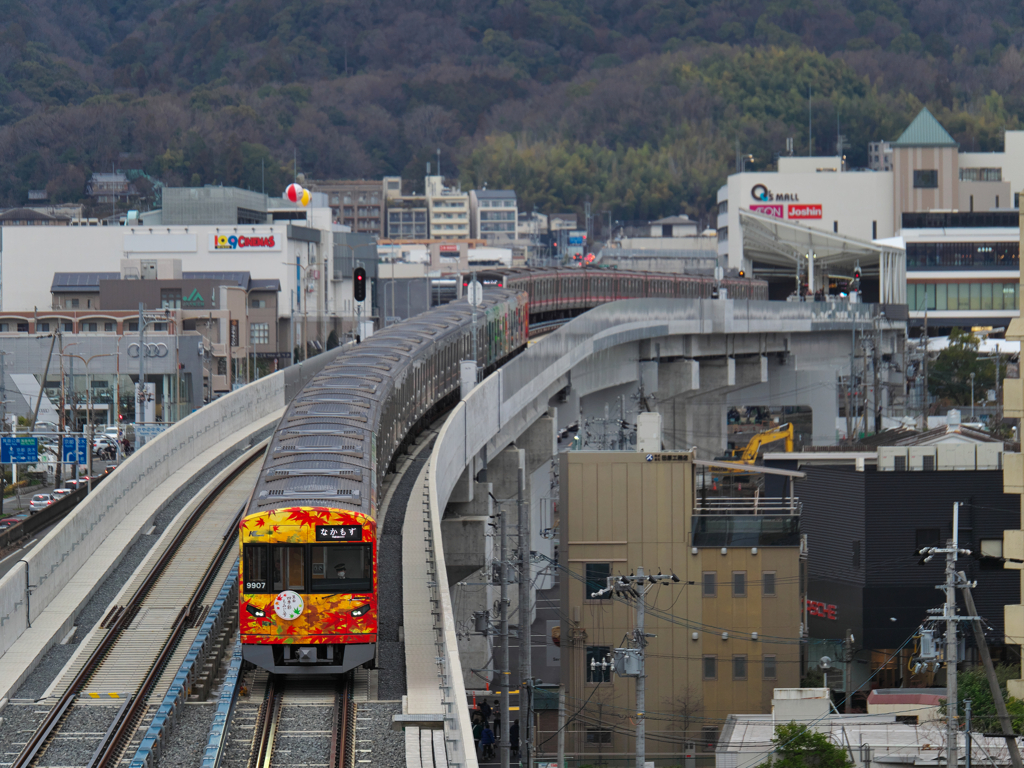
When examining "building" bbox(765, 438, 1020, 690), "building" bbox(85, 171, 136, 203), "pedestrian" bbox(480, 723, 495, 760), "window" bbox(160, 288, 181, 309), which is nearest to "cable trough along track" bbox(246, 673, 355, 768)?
"pedestrian" bbox(480, 723, 495, 760)

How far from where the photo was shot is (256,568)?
1806 centimetres

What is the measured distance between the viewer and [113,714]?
17469mm

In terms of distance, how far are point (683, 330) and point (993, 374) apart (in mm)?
32063

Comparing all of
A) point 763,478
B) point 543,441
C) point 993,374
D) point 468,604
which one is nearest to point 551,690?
point 468,604

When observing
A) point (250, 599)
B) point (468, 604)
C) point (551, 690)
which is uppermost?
point (250, 599)

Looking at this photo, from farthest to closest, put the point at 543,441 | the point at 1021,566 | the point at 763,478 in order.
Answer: the point at 763,478 → the point at 543,441 → the point at 1021,566

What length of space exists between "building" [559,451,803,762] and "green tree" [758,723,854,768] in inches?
348

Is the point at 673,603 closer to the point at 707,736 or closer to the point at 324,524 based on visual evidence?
the point at 707,736

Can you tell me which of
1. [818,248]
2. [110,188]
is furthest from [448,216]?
[818,248]

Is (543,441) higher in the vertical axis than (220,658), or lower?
higher

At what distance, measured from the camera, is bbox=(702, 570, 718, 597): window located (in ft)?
120

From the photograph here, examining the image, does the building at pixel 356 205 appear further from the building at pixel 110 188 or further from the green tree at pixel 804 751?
the green tree at pixel 804 751

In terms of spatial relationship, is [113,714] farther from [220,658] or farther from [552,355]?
[552,355]

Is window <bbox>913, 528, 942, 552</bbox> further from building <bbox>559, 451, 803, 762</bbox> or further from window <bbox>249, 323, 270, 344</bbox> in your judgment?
window <bbox>249, 323, 270, 344</bbox>
